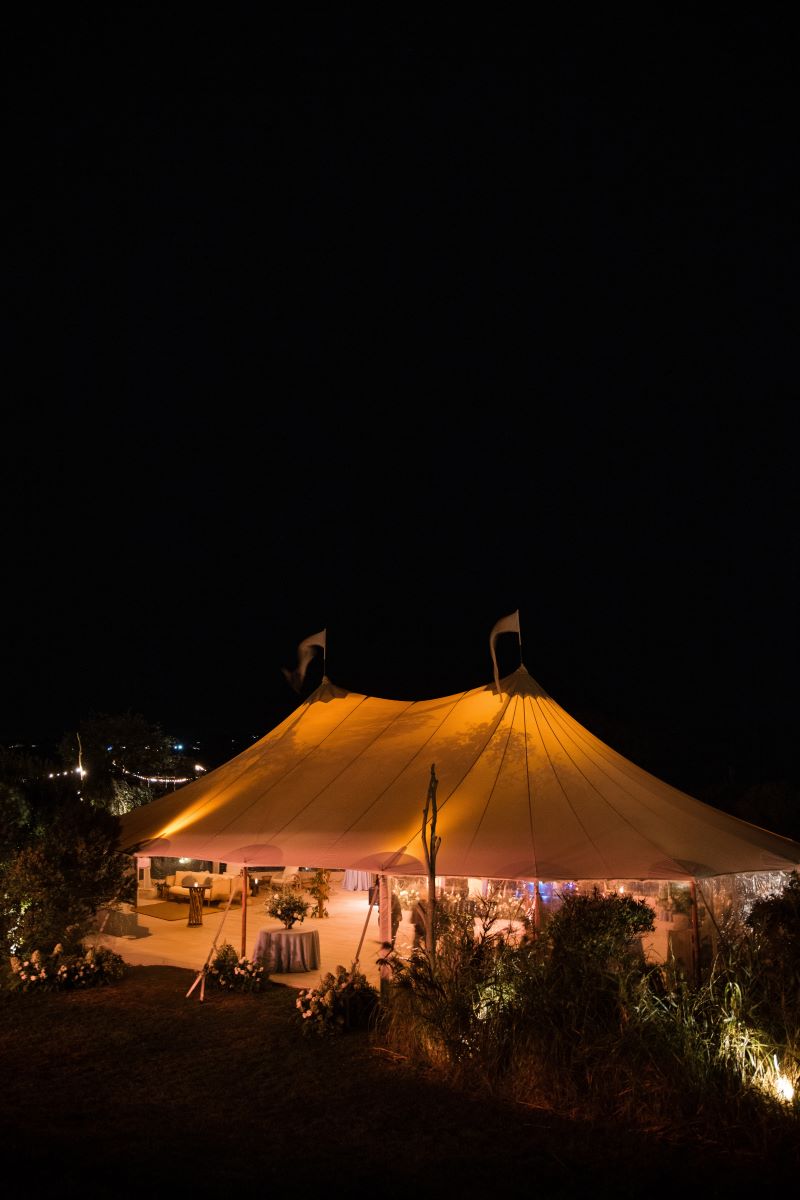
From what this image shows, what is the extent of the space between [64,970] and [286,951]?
224 cm

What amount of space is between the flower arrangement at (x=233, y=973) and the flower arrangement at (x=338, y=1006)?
161 centimetres

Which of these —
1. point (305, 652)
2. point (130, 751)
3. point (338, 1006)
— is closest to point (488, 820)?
point (338, 1006)

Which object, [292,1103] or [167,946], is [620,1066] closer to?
[292,1103]

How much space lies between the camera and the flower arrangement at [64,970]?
329 inches

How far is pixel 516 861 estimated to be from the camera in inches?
299

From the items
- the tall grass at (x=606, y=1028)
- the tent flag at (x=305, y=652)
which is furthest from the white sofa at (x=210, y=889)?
the tall grass at (x=606, y=1028)

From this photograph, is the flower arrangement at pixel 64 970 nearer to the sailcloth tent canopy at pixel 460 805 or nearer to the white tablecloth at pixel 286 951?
the sailcloth tent canopy at pixel 460 805

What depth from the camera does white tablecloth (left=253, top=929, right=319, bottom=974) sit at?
9.64 m

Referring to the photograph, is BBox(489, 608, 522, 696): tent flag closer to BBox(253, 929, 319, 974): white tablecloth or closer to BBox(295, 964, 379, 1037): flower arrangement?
BBox(253, 929, 319, 974): white tablecloth

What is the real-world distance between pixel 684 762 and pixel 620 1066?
3071 cm

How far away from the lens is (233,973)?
8688 mm

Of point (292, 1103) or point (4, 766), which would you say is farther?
point (4, 766)

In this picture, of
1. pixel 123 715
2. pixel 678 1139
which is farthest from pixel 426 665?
pixel 678 1139

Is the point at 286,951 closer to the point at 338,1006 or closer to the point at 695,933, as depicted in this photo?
the point at 338,1006
